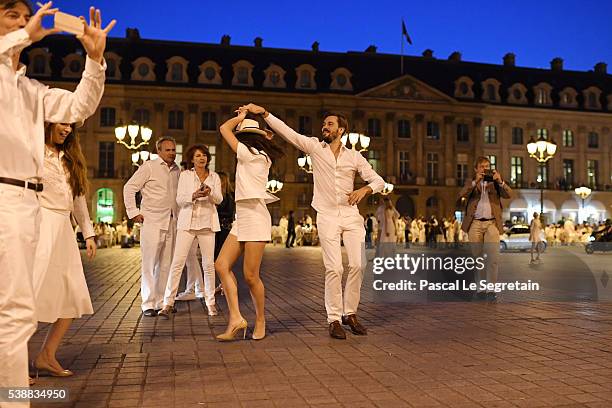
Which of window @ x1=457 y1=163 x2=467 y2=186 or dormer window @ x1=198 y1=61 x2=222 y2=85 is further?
window @ x1=457 y1=163 x2=467 y2=186

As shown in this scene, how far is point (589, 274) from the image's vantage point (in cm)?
1252

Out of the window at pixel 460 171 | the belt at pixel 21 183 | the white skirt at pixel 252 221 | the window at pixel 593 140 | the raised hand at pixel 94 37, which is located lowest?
the white skirt at pixel 252 221

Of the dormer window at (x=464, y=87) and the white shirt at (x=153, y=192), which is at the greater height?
the dormer window at (x=464, y=87)

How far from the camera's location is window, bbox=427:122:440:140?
63031 millimetres

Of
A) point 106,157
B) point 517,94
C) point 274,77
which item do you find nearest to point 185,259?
point 106,157

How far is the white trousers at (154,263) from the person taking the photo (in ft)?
27.5

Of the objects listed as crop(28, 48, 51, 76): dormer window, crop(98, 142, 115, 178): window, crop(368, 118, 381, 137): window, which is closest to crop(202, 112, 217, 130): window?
crop(98, 142, 115, 178): window

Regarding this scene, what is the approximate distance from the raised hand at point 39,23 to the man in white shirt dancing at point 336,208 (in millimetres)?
3460

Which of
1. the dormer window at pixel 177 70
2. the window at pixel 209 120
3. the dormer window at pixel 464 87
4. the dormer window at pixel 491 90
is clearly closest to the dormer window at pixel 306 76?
the window at pixel 209 120

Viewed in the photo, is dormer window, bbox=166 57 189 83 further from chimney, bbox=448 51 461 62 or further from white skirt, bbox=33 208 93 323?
white skirt, bbox=33 208 93 323

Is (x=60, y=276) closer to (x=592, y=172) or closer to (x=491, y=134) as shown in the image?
(x=491, y=134)

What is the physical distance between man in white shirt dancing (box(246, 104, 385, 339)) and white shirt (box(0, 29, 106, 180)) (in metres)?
3.17

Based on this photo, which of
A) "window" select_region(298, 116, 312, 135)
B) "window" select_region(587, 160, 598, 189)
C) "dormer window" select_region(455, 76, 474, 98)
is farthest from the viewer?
"window" select_region(587, 160, 598, 189)

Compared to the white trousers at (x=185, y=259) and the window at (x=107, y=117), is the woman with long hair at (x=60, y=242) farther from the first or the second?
the window at (x=107, y=117)
